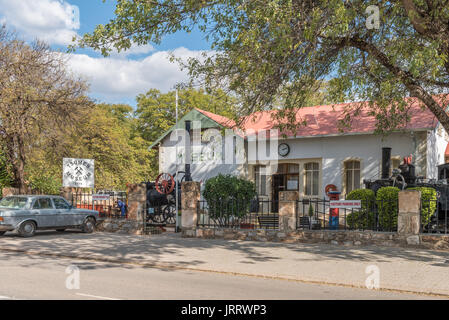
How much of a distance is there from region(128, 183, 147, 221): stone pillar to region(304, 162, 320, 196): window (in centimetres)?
1066

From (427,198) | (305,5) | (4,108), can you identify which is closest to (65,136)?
(4,108)

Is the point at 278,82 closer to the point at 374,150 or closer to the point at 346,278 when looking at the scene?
the point at 346,278

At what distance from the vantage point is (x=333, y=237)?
540 inches

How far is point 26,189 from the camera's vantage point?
22094mm

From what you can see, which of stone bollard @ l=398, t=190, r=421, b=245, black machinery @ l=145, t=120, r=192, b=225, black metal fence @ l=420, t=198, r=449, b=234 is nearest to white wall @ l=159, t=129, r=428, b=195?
black metal fence @ l=420, t=198, r=449, b=234

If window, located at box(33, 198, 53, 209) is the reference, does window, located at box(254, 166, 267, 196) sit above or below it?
above

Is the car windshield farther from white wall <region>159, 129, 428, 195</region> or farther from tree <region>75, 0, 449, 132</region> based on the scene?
white wall <region>159, 129, 428, 195</region>

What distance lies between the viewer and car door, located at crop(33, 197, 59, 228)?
16141 mm

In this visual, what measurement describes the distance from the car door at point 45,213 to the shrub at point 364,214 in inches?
413

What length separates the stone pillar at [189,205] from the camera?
52.0 ft

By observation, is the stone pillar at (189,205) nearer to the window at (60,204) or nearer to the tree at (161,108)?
the window at (60,204)

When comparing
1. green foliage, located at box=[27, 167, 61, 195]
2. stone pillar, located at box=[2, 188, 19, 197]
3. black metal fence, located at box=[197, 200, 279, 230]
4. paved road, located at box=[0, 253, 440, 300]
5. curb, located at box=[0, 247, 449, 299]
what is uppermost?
green foliage, located at box=[27, 167, 61, 195]

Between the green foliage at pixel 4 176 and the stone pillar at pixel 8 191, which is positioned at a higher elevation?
the green foliage at pixel 4 176

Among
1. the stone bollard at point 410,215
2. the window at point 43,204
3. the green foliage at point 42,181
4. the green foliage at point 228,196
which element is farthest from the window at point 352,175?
the green foliage at point 42,181
